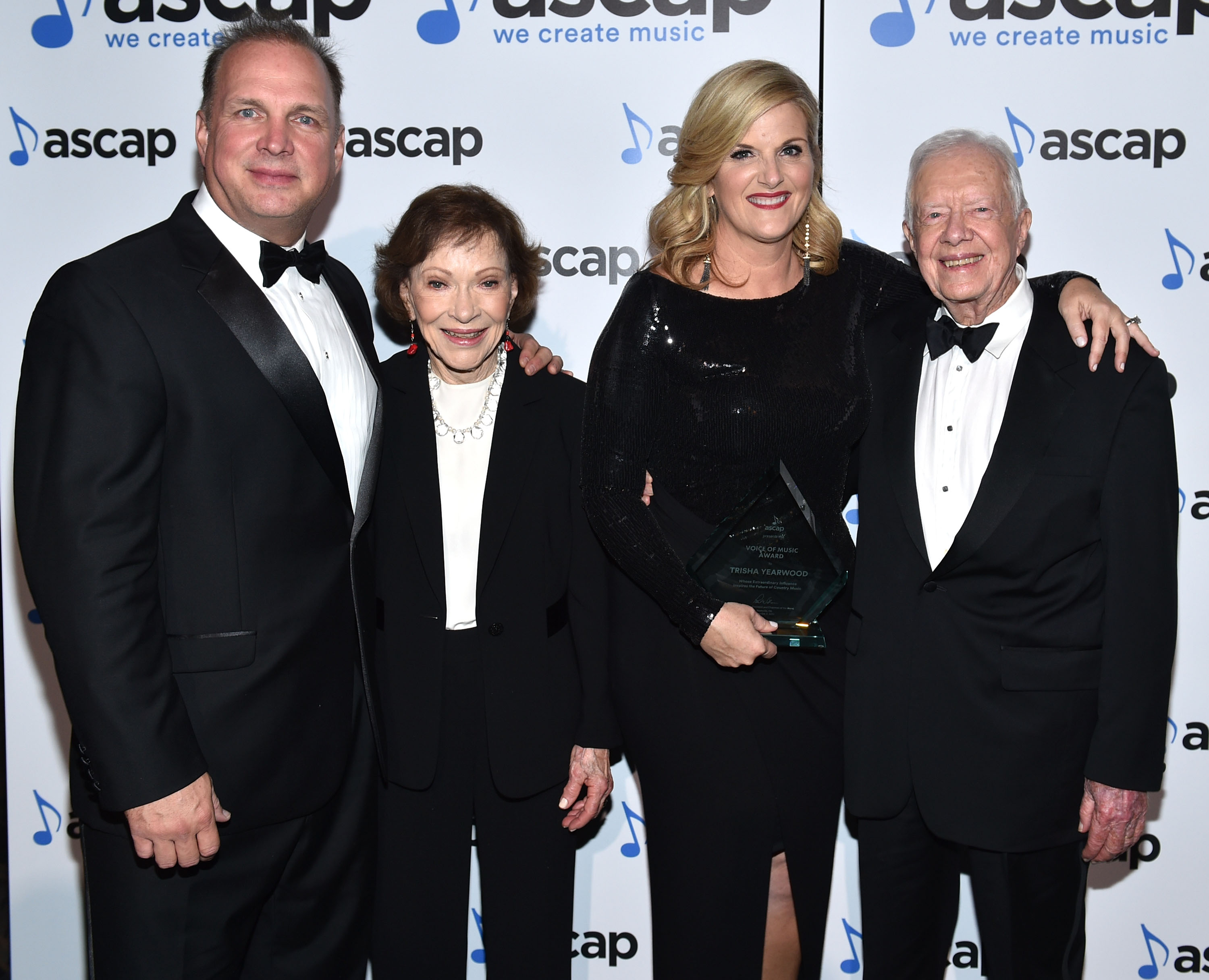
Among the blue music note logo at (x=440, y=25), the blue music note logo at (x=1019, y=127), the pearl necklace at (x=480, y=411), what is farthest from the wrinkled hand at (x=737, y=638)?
the blue music note logo at (x=440, y=25)

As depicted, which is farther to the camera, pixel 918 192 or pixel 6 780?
pixel 6 780

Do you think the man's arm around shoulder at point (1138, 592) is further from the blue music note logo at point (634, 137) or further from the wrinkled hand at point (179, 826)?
the wrinkled hand at point (179, 826)

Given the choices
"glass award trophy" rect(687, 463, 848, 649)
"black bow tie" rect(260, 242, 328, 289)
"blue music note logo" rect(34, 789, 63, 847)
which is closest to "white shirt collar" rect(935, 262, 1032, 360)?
"glass award trophy" rect(687, 463, 848, 649)

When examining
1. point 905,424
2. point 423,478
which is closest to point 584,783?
point 423,478

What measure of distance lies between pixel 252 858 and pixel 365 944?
19.2 inches

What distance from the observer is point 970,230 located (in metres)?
2.38

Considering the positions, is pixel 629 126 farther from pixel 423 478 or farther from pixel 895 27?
pixel 423 478

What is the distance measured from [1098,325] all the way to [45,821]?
3.53 m

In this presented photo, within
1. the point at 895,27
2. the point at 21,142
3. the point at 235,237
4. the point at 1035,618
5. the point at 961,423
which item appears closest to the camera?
the point at 235,237

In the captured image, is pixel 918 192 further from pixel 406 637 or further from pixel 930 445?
pixel 406 637

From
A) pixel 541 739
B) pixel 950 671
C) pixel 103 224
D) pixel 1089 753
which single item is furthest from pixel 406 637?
pixel 103 224

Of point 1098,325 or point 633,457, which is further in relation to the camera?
point 633,457

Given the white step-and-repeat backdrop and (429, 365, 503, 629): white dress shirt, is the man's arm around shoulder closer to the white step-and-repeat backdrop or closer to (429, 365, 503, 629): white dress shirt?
the white step-and-repeat backdrop

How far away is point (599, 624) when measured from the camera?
8.39 ft
